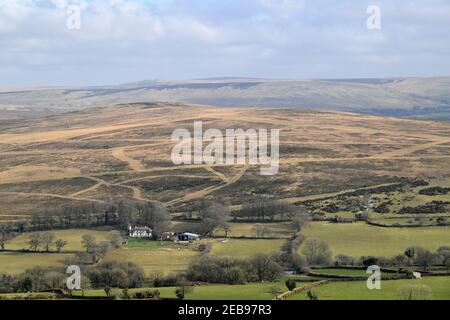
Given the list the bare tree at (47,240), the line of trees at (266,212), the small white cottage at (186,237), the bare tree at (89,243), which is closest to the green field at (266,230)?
the small white cottage at (186,237)

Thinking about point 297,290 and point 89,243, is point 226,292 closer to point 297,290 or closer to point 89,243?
point 297,290

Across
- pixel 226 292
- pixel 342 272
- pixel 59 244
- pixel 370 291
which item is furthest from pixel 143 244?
pixel 370 291

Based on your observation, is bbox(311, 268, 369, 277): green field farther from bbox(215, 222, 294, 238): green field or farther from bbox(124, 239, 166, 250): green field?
bbox(124, 239, 166, 250): green field

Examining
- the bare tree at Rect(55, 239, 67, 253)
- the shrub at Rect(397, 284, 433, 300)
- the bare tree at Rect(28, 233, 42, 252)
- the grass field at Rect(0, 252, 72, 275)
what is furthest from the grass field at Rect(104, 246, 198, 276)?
the shrub at Rect(397, 284, 433, 300)

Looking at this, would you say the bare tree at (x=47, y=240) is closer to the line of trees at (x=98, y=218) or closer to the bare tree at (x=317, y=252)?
the line of trees at (x=98, y=218)
